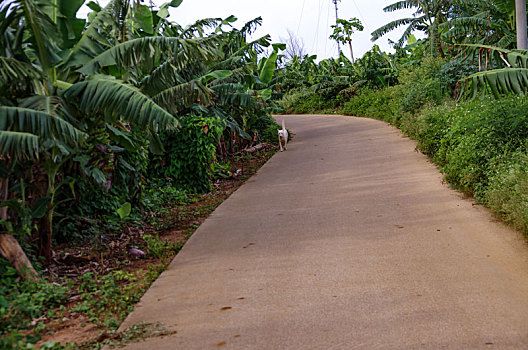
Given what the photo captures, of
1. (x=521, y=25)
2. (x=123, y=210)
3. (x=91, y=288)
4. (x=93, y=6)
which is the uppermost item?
(x=93, y=6)

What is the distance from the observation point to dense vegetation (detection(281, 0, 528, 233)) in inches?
323

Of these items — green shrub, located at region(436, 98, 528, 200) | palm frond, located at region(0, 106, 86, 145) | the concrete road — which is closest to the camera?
the concrete road

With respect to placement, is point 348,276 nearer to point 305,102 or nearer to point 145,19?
point 145,19

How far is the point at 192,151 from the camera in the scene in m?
11.7

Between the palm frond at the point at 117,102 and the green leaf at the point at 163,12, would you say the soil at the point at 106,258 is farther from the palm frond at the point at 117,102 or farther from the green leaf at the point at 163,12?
the green leaf at the point at 163,12

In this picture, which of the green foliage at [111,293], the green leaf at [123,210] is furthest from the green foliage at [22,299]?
the green leaf at [123,210]

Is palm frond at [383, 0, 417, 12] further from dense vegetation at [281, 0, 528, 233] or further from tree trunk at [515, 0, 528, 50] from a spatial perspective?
tree trunk at [515, 0, 528, 50]

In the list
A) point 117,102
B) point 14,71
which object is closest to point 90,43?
point 117,102

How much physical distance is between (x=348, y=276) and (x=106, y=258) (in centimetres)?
332

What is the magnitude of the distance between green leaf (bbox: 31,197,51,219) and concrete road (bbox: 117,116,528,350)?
1650mm

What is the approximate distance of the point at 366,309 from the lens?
196 inches

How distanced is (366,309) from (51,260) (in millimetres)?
4168

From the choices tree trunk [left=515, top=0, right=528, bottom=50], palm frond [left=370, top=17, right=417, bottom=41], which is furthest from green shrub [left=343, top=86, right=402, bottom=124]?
tree trunk [left=515, top=0, right=528, bottom=50]

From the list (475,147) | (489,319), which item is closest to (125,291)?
(489,319)
